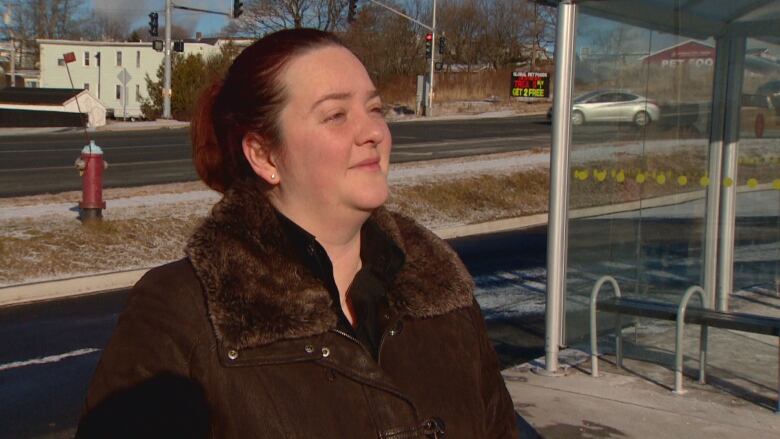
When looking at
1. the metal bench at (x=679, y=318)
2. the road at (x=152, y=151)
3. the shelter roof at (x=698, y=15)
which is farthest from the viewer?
the road at (x=152, y=151)

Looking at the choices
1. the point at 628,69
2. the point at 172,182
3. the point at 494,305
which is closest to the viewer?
the point at 628,69

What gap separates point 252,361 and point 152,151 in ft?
76.6

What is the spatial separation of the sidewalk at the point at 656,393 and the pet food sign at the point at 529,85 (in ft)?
67.7

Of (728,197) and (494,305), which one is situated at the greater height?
(728,197)

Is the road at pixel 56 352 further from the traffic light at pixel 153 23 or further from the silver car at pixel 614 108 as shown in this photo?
the traffic light at pixel 153 23

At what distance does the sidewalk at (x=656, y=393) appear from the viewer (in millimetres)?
5590

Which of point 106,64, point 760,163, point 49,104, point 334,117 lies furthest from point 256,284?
point 106,64

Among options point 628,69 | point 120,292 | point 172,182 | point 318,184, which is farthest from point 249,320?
point 172,182

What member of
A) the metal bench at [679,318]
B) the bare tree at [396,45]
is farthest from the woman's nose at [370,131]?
the bare tree at [396,45]

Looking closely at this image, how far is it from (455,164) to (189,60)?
3271 cm

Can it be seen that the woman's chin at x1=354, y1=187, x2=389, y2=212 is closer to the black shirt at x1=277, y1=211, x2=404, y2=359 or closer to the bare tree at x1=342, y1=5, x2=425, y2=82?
the black shirt at x1=277, y1=211, x2=404, y2=359

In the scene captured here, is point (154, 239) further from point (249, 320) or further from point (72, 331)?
point (249, 320)

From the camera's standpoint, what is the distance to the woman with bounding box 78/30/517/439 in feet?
6.37

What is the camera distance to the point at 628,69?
6.97 m
